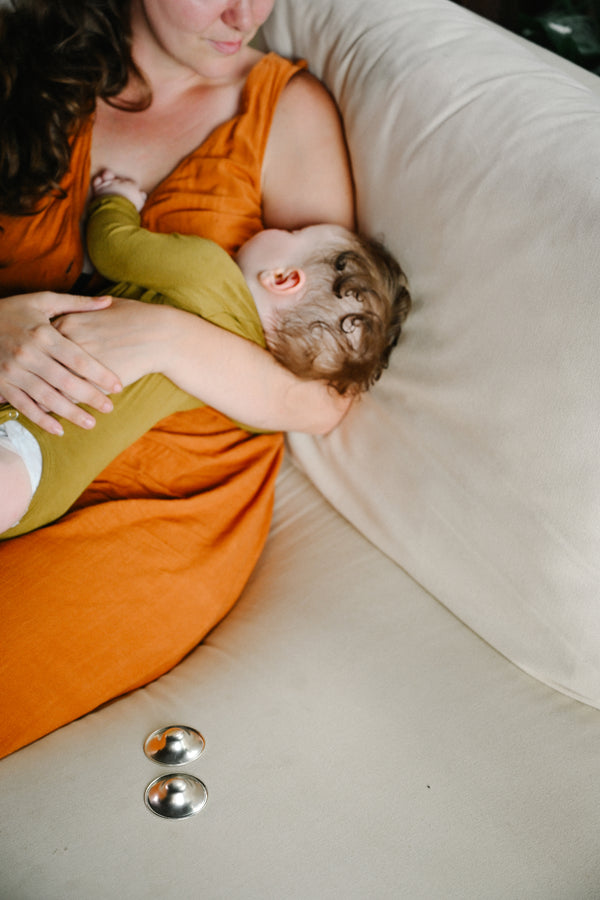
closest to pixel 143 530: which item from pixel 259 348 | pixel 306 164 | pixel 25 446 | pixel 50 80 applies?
pixel 25 446

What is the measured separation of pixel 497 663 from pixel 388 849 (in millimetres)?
349

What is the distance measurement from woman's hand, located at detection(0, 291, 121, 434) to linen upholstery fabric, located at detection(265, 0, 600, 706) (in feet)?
1.59

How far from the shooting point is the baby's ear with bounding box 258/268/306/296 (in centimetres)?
121

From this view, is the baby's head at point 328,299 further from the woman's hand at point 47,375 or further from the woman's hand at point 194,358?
the woman's hand at point 47,375

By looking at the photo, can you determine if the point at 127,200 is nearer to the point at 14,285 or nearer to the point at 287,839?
the point at 14,285

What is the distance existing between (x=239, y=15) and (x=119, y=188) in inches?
14.2

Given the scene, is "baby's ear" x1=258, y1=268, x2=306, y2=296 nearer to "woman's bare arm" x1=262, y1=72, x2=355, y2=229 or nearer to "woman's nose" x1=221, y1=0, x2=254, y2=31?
"woman's bare arm" x1=262, y1=72, x2=355, y2=229

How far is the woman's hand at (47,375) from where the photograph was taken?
3.45 ft

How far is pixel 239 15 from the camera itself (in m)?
1.25

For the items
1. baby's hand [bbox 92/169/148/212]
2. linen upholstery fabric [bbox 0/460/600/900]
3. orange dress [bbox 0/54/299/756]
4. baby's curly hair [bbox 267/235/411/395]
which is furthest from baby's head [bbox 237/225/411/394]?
linen upholstery fabric [bbox 0/460/600/900]

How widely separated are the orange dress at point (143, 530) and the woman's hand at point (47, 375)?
170 millimetres

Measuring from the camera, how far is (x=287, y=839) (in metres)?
0.92

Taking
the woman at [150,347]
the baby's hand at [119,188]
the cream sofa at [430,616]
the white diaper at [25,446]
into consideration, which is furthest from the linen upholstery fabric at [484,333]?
the white diaper at [25,446]

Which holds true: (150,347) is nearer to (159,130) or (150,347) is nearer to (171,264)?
(171,264)
